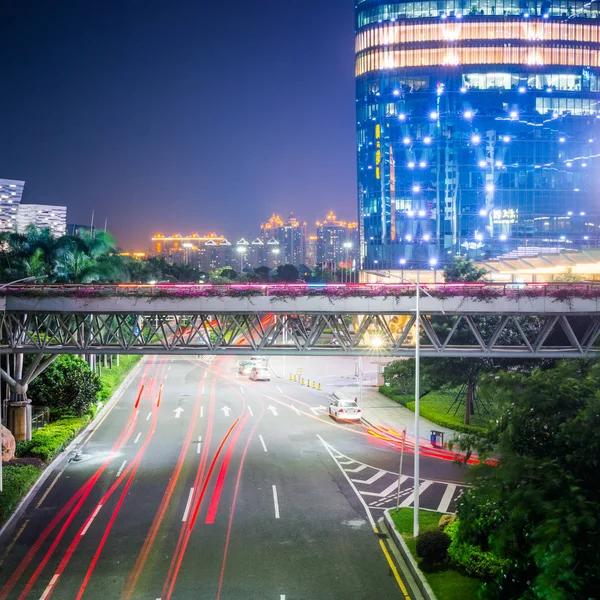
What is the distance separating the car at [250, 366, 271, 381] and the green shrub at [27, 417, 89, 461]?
2483cm

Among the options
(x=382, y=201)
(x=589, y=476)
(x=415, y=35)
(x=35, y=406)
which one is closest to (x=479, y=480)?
(x=589, y=476)

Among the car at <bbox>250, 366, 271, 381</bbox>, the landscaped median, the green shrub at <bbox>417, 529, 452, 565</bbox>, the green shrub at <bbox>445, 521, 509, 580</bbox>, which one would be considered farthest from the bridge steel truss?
the car at <bbox>250, 366, 271, 381</bbox>

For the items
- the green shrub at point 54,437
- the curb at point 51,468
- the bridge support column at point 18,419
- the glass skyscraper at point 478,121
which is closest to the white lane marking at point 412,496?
the curb at point 51,468

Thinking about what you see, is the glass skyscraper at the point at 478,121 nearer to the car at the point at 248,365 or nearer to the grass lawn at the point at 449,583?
the car at the point at 248,365

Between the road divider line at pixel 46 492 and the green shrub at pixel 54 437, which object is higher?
the green shrub at pixel 54 437

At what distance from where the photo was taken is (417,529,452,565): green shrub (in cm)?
2020

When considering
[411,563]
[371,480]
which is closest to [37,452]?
[371,480]

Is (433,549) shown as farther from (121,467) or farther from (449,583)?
(121,467)

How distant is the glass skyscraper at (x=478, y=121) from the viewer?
9600 cm

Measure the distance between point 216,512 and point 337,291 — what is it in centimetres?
1109

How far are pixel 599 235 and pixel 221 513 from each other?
88.9 m

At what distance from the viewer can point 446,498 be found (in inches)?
1086

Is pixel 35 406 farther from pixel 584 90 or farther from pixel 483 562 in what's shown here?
pixel 584 90

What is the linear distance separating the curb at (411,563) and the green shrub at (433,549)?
39cm
